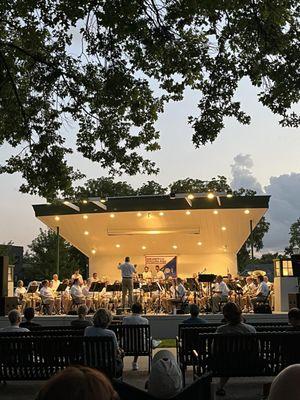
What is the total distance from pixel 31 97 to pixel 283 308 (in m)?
10.6

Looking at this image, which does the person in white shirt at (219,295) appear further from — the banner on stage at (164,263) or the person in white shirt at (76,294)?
the banner on stage at (164,263)

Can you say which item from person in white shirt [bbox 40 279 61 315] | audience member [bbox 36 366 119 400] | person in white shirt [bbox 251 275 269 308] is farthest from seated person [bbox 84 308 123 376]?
person in white shirt [bbox 40 279 61 315]

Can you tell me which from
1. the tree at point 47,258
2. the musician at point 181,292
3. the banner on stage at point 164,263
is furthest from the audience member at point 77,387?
the tree at point 47,258

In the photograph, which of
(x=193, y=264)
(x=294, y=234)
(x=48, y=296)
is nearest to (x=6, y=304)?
(x=48, y=296)

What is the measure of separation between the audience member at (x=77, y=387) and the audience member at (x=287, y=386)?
636mm

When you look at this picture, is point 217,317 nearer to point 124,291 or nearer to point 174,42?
point 124,291

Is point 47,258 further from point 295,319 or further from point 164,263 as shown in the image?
point 295,319

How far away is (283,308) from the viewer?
59.0 feet

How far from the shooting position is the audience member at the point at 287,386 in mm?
1885

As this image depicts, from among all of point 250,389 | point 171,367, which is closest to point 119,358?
point 250,389

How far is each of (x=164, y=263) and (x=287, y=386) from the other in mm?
27559

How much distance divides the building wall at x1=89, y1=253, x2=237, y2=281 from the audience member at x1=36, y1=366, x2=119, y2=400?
27.6 m

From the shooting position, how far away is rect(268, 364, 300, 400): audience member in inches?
74.2

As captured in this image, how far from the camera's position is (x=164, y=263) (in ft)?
96.2
